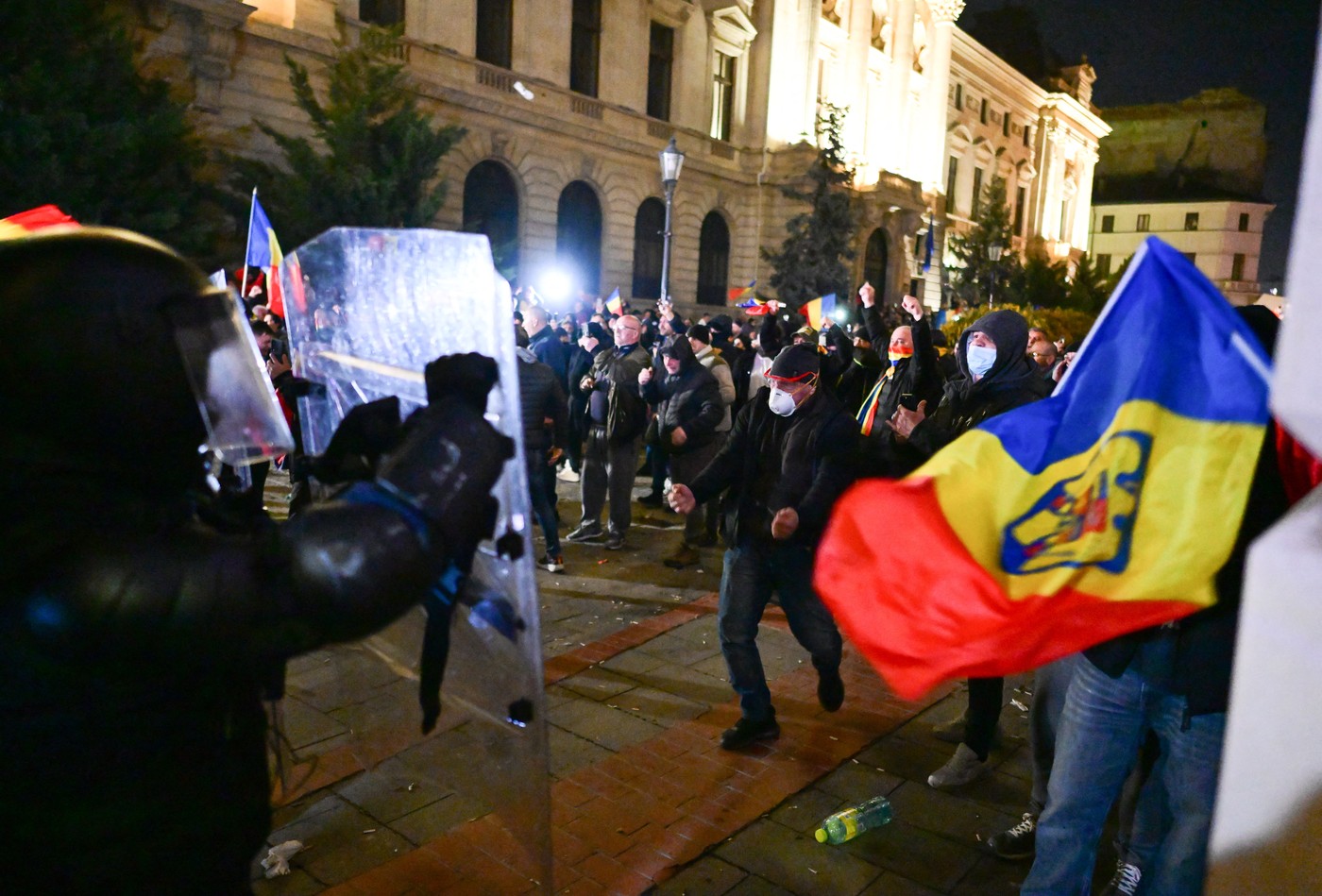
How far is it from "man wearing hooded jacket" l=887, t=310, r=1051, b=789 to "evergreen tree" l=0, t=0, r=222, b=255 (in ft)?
35.5

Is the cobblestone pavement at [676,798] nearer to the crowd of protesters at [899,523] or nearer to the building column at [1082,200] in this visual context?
the crowd of protesters at [899,523]

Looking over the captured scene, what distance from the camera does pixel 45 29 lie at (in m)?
10.8

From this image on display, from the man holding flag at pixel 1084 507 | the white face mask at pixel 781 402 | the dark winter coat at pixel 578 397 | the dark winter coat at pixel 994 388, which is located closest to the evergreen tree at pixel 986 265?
the dark winter coat at pixel 578 397

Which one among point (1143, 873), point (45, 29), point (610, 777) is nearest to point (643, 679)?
point (610, 777)

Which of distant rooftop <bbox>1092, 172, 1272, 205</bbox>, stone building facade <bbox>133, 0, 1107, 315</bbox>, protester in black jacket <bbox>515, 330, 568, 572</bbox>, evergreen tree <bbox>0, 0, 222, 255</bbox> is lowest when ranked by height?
protester in black jacket <bbox>515, 330, 568, 572</bbox>

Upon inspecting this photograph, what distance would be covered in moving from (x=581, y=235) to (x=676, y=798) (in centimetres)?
2055

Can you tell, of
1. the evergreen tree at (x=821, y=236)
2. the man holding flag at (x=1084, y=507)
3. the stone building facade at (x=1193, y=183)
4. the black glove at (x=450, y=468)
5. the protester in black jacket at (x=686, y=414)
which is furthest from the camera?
the stone building facade at (x=1193, y=183)

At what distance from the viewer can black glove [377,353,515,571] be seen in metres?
1.26

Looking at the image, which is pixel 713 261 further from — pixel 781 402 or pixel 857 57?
pixel 781 402

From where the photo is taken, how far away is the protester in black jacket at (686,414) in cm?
694

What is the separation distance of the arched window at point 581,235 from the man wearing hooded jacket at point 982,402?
62.1ft

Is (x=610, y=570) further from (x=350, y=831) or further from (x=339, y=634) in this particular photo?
(x=339, y=634)

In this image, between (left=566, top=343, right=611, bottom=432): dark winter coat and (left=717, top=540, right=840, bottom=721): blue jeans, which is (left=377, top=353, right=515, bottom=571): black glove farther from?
(left=566, top=343, right=611, bottom=432): dark winter coat

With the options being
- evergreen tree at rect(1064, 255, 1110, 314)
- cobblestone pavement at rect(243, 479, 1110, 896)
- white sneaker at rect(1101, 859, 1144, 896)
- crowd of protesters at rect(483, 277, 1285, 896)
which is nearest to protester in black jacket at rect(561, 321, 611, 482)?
crowd of protesters at rect(483, 277, 1285, 896)
